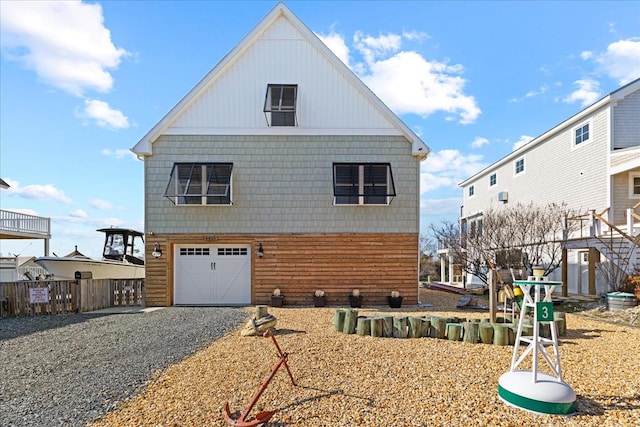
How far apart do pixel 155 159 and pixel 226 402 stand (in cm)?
1013

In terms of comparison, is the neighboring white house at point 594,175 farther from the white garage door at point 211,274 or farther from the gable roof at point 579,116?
the white garage door at point 211,274

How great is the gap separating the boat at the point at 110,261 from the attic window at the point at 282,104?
340 inches

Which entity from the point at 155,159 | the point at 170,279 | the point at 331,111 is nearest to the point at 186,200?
the point at 155,159

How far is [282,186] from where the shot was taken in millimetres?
12891

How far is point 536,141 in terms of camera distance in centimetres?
1955

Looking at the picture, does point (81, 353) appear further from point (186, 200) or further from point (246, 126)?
point (246, 126)

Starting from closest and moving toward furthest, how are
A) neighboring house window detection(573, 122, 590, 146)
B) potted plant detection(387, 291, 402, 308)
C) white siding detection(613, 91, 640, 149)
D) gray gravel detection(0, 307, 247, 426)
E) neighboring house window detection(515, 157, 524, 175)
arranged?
gray gravel detection(0, 307, 247, 426) < potted plant detection(387, 291, 402, 308) < white siding detection(613, 91, 640, 149) < neighboring house window detection(573, 122, 590, 146) < neighboring house window detection(515, 157, 524, 175)

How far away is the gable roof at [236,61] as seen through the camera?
42.2 feet

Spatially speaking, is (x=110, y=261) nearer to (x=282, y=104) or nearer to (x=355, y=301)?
(x=282, y=104)

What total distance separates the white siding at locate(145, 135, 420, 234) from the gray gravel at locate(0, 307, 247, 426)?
3.02 meters

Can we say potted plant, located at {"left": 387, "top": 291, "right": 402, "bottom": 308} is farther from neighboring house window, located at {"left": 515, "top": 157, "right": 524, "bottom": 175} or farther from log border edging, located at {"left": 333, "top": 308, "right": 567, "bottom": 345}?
neighboring house window, located at {"left": 515, "top": 157, "right": 524, "bottom": 175}

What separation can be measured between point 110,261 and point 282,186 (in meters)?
8.55

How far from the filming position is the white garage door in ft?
43.0

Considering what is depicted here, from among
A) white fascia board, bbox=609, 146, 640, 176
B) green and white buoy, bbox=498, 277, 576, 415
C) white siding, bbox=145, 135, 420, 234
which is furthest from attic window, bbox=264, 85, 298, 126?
white fascia board, bbox=609, 146, 640, 176
